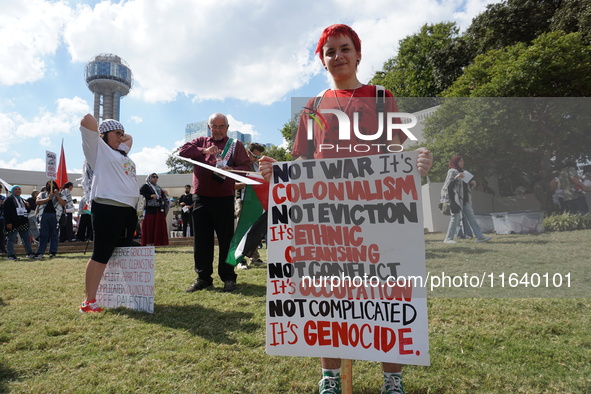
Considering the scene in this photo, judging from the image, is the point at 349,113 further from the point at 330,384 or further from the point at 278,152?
the point at 278,152

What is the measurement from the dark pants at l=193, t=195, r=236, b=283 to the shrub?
10.5 metres

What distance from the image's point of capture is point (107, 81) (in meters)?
95.9

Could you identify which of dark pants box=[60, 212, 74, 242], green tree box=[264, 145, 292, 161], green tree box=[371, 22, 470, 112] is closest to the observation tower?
green tree box=[264, 145, 292, 161]

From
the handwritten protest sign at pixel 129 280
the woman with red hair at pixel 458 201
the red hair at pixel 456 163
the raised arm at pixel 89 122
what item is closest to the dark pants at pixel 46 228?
the handwritten protest sign at pixel 129 280

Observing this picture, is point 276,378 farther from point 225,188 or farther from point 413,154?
point 225,188

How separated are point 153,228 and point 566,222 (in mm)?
11747

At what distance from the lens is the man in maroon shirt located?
402 cm

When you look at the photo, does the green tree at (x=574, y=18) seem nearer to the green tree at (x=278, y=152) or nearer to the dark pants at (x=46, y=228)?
the green tree at (x=278, y=152)

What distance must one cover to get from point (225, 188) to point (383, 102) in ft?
8.19

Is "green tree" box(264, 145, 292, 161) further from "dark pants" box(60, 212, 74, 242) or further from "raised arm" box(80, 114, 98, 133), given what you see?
"raised arm" box(80, 114, 98, 133)

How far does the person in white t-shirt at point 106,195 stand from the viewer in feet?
10.8

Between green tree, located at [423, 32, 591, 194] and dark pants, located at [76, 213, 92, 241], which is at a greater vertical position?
green tree, located at [423, 32, 591, 194]

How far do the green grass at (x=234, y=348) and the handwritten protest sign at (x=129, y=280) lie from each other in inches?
5.1

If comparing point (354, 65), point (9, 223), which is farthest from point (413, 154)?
point (9, 223)
